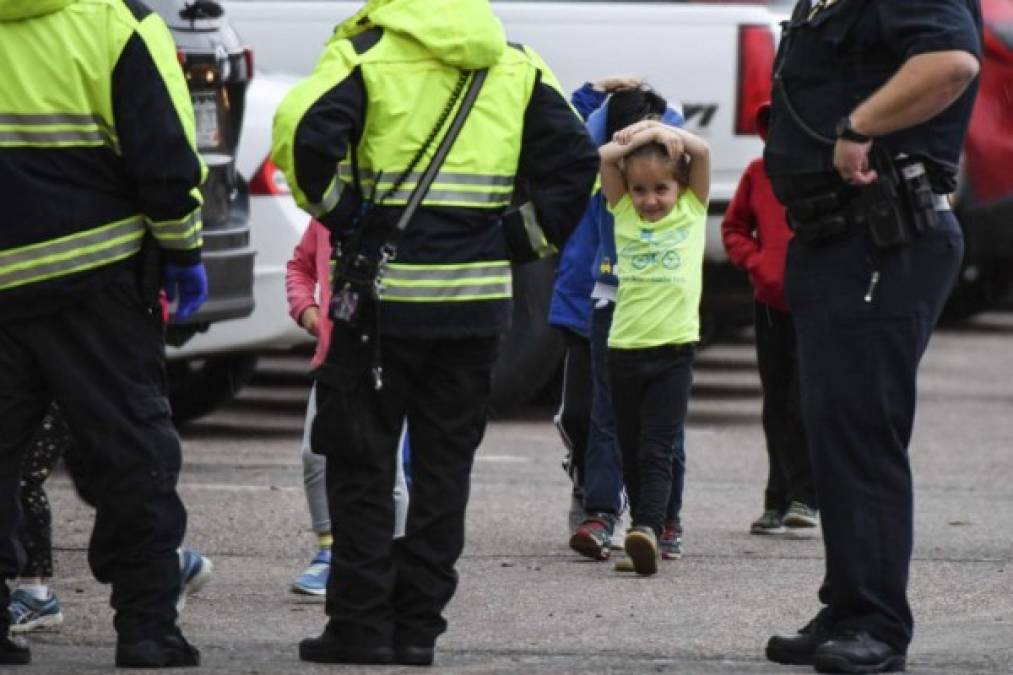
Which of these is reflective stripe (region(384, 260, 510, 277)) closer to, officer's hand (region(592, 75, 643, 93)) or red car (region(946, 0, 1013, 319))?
officer's hand (region(592, 75, 643, 93))

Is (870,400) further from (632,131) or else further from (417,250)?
(632,131)

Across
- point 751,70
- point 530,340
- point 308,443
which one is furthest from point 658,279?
point 751,70

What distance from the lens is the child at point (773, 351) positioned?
831 centimetres

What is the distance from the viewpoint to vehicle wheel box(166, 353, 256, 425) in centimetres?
1075

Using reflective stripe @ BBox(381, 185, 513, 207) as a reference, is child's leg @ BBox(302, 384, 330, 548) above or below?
below

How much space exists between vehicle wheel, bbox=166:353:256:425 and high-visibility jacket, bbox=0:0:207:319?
493 cm

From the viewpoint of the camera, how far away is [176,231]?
5828 mm

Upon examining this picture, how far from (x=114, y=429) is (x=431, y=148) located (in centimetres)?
90

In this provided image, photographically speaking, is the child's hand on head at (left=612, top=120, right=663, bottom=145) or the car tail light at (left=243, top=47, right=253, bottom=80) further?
the car tail light at (left=243, top=47, right=253, bottom=80)

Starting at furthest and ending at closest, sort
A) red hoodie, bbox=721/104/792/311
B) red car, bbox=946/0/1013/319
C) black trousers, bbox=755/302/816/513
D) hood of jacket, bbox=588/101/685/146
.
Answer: red car, bbox=946/0/1013/319
black trousers, bbox=755/302/816/513
red hoodie, bbox=721/104/792/311
hood of jacket, bbox=588/101/685/146

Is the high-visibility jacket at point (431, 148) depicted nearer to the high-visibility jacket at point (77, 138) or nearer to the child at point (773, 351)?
the high-visibility jacket at point (77, 138)

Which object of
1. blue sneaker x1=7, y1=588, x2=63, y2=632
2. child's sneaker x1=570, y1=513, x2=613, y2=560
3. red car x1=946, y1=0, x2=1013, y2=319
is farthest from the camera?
red car x1=946, y1=0, x2=1013, y2=319

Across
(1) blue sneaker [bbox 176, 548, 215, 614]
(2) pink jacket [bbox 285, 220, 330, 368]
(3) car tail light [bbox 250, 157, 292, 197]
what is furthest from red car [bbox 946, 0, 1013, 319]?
(1) blue sneaker [bbox 176, 548, 215, 614]

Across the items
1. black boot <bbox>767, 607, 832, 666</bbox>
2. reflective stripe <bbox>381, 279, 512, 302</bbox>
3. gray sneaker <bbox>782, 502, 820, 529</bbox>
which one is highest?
reflective stripe <bbox>381, 279, 512, 302</bbox>
